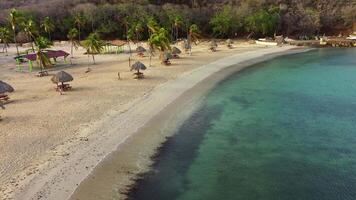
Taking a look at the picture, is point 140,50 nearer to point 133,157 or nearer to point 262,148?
point 262,148

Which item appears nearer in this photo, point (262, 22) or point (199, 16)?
point (262, 22)

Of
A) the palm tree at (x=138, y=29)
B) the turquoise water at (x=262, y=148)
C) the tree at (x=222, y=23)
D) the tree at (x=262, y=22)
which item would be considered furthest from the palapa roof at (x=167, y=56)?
the tree at (x=262, y=22)

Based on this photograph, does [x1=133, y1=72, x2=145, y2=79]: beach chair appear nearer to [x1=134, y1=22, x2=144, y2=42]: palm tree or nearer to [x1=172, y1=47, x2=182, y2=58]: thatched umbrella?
[x1=172, y1=47, x2=182, y2=58]: thatched umbrella

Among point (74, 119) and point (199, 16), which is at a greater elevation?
point (199, 16)

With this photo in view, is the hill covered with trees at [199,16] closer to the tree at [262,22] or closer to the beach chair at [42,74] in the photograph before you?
the tree at [262,22]

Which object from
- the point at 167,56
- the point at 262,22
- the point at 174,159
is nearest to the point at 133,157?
the point at 174,159
